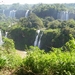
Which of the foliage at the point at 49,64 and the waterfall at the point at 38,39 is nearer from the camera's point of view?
the foliage at the point at 49,64

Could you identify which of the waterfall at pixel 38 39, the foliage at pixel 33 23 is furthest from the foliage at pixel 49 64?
the foliage at pixel 33 23

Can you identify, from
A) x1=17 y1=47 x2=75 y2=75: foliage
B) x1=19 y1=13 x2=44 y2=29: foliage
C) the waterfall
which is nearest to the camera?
x1=17 y1=47 x2=75 y2=75: foliage

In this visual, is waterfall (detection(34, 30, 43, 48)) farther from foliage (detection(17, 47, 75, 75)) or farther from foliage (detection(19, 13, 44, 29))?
foliage (detection(17, 47, 75, 75))

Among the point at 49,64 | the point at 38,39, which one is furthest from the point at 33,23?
the point at 49,64

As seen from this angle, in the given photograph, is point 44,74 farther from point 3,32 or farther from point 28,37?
point 3,32

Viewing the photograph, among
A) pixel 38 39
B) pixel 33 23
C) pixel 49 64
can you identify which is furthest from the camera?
pixel 33 23

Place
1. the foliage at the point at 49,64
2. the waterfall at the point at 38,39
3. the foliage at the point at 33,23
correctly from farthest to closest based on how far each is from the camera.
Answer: the foliage at the point at 33,23, the waterfall at the point at 38,39, the foliage at the point at 49,64

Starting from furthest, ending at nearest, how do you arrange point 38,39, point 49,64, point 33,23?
point 33,23 → point 38,39 → point 49,64

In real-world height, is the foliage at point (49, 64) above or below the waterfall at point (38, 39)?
above

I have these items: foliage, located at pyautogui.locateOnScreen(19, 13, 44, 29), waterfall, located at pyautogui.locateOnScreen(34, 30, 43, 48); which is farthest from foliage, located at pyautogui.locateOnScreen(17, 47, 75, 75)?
foliage, located at pyautogui.locateOnScreen(19, 13, 44, 29)

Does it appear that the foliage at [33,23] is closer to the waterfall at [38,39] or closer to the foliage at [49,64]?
the waterfall at [38,39]

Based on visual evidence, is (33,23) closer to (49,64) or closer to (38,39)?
(38,39)
